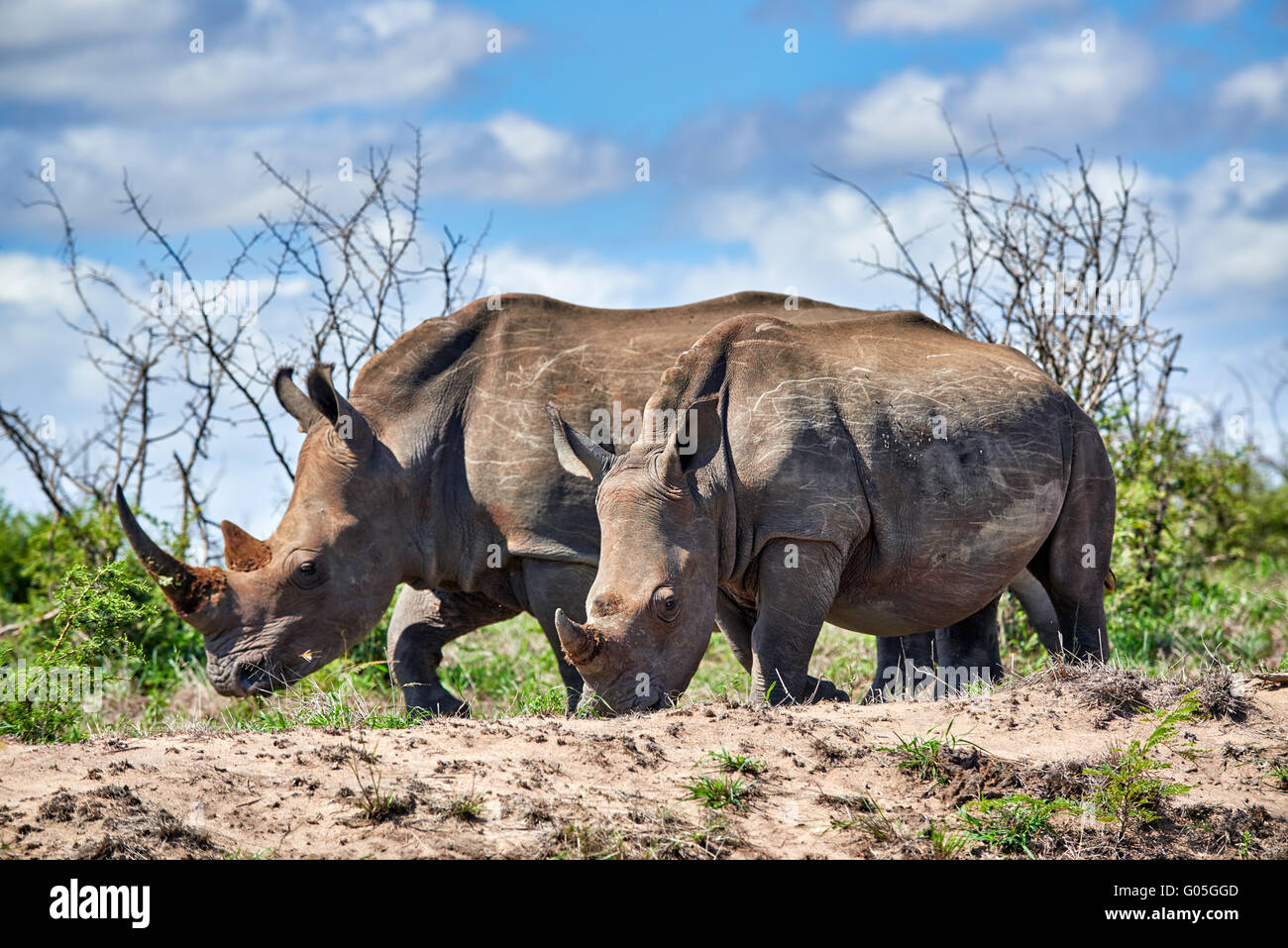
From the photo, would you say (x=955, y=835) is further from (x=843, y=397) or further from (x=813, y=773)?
(x=843, y=397)

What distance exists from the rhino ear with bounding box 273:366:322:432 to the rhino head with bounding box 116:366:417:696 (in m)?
0.35

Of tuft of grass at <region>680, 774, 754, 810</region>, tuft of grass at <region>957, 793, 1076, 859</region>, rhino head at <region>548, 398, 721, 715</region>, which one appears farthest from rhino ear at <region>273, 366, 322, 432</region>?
tuft of grass at <region>957, 793, 1076, 859</region>

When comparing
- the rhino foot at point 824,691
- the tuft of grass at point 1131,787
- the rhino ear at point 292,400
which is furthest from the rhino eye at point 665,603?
the rhino ear at point 292,400

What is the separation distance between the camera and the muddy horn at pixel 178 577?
23.7 ft

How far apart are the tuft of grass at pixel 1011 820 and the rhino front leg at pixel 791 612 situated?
1692 millimetres

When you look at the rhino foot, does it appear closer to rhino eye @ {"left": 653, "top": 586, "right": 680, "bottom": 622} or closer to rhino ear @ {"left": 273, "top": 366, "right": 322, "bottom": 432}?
rhino eye @ {"left": 653, "top": 586, "right": 680, "bottom": 622}

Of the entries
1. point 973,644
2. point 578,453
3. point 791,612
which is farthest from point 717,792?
point 973,644

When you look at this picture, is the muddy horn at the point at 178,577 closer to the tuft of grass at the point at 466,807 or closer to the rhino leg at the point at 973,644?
the tuft of grass at the point at 466,807

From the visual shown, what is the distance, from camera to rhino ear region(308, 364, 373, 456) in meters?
7.35

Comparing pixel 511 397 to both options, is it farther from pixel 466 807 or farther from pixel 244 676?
pixel 466 807
